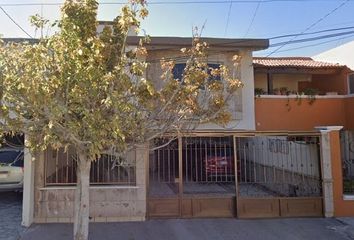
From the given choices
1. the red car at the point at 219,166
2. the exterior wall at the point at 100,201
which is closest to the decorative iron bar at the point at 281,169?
the red car at the point at 219,166

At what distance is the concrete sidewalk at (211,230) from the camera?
9.18 meters

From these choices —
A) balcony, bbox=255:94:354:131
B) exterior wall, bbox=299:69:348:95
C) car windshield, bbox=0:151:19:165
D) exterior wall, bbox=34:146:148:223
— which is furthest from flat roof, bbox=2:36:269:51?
car windshield, bbox=0:151:19:165

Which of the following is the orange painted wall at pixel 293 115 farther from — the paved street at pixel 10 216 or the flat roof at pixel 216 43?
the paved street at pixel 10 216

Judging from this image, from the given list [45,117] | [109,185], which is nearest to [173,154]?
[109,185]

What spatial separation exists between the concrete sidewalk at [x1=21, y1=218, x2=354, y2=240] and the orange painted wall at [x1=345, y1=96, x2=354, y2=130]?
364cm

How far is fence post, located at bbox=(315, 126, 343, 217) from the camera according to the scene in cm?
1103

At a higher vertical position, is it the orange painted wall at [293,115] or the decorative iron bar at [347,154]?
the orange painted wall at [293,115]

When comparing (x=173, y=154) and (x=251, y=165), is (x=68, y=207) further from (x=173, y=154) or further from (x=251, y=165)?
(x=251, y=165)

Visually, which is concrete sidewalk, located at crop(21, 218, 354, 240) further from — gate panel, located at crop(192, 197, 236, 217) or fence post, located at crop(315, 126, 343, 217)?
fence post, located at crop(315, 126, 343, 217)

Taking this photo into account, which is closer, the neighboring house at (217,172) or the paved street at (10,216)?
the paved street at (10,216)

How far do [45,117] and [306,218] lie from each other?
8.18m

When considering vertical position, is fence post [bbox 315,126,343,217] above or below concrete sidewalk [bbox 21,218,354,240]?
above

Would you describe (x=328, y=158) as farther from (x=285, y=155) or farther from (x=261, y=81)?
(x=261, y=81)

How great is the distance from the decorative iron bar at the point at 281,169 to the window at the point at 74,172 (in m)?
3.32
